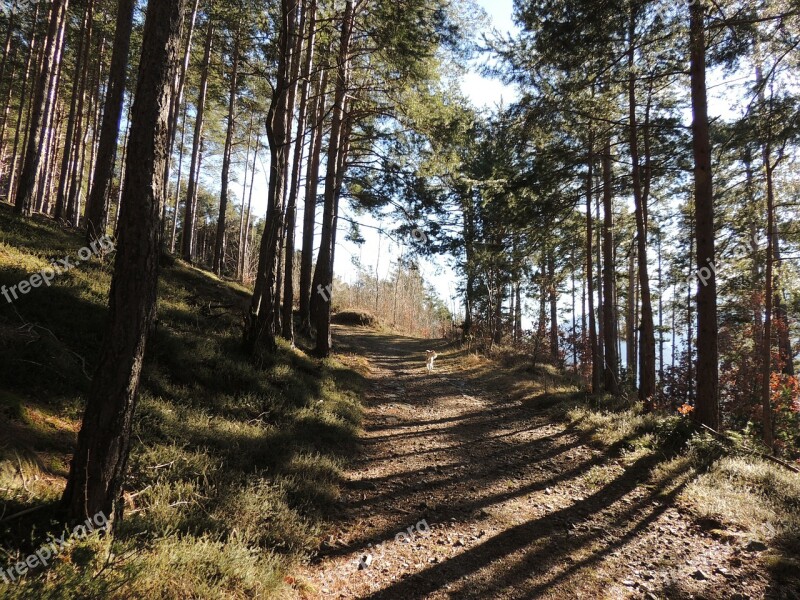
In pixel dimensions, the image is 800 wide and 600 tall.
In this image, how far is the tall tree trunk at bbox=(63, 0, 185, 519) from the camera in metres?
2.71

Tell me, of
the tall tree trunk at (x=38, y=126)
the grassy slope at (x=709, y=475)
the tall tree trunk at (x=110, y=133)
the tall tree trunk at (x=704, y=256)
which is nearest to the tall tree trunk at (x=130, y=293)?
the grassy slope at (x=709, y=475)

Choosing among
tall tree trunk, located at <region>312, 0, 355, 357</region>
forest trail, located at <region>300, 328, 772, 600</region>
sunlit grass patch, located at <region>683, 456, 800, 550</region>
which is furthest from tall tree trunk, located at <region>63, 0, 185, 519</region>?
tall tree trunk, located at <region>312, 0, 355, 357</region>

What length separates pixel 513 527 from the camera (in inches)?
166

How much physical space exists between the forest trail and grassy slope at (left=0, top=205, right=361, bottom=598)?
52 centimetres

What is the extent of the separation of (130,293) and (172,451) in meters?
1.97

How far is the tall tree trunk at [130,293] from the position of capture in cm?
271

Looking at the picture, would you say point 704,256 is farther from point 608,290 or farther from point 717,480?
point 717,480

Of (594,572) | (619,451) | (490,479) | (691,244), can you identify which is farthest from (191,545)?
(691,244)

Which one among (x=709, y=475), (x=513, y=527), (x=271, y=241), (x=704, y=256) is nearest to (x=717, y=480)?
(x=709, y=475)

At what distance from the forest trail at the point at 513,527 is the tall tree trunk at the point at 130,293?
1811 millimetres

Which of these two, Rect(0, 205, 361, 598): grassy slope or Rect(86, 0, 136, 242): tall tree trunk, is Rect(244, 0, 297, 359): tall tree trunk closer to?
Rect(0, 205, 361, 598): grassy slope

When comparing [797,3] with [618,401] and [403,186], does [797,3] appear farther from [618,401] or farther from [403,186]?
[403,186]

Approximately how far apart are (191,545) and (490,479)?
3.88m

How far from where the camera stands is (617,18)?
21.6 feet
